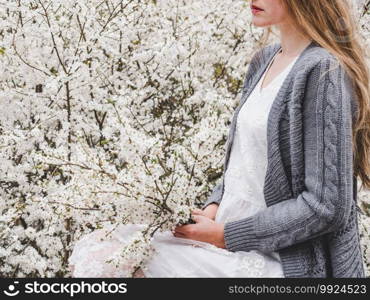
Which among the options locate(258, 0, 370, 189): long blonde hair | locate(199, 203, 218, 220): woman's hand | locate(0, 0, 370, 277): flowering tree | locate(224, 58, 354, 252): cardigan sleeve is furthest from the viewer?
locate(0, 0, 370, 277): flowering tree

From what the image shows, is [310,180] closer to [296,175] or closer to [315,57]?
[296,175]

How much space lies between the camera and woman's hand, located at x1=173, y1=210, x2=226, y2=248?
5.91ft

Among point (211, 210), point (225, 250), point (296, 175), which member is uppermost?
point (296, 175)

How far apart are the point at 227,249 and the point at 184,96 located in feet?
6.56

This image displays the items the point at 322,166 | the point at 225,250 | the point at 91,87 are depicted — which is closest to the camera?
the point at 322,166

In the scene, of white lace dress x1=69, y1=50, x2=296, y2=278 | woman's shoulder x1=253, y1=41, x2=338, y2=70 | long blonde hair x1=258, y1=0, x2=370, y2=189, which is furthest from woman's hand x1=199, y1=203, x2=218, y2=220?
woman's shoulder x1=253, y1=41, x2=338, y2=70

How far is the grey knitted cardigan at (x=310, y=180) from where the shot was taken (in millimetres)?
1643

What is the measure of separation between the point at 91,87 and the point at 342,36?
2.00m

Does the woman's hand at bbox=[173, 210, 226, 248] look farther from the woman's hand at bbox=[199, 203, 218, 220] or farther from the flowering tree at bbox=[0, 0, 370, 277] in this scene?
the flowering tree at bbox=[0, 0, 370, 277]

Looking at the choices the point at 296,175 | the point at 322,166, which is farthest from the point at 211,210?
the point at 322,166

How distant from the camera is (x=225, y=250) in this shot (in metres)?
1.79

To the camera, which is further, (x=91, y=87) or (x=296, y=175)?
(x=91, y=87)

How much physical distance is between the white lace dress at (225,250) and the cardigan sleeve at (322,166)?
4.8 inches

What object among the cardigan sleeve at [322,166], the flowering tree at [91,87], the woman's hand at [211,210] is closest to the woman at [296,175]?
the cardigan sleeve at [322,166]
